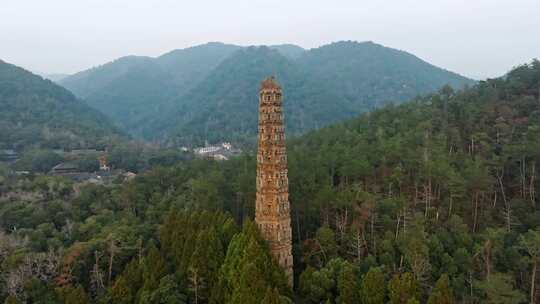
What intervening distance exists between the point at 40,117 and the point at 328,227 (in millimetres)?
91016

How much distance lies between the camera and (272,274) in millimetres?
24375

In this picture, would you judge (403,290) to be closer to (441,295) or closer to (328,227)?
(441,295)

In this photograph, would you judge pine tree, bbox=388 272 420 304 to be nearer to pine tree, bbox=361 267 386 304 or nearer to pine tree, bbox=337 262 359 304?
pine tree, bbox=361 267 386 304

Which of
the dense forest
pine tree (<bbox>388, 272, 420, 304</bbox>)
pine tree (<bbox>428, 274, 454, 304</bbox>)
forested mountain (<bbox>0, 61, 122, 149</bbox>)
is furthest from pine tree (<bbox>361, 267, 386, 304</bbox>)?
forested mountain (<bbox>0, 61, 122, 149</bbox>)

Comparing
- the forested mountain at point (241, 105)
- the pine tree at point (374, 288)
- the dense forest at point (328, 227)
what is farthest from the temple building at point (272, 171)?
the forested mountain at point (241, 105)

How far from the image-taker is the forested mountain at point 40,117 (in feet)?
279

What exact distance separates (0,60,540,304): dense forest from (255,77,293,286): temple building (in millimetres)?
1519

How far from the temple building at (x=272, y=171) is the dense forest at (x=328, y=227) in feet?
4.99

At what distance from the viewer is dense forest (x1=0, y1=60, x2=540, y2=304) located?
24.5 metres

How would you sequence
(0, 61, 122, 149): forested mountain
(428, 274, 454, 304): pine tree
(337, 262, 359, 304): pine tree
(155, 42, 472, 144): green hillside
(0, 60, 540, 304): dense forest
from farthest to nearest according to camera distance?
(155, 42, 472, 144): green hillside < (0, 61, 122, 149): forested mountain < (0, 60, 540, 304): dense forest < (337, 262, 359, 304): pine tree < (428, 274, 454, 304): pine tree

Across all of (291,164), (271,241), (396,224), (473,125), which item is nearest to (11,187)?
(291,164)

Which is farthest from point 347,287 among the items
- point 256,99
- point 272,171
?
point 256,99

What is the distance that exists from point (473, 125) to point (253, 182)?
72.6 feet

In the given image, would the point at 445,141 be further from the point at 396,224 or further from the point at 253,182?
the point at 253,182
